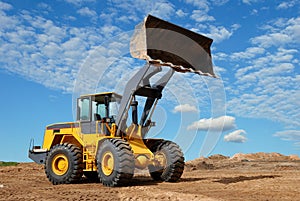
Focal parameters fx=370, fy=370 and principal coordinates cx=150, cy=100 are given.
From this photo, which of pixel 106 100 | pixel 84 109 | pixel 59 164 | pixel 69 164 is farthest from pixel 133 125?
pixel 59 164

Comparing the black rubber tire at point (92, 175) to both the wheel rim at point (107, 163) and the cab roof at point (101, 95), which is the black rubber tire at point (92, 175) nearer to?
the wheel rim at point (107, 163)

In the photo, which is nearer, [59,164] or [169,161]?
[169,161]

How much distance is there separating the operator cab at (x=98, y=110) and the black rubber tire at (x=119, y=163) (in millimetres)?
1264

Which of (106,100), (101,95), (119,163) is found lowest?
(119,163)

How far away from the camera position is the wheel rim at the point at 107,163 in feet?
33.6

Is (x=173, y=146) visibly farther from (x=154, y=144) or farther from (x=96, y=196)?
(x=96, y=196)

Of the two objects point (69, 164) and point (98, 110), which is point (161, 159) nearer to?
point (98, 110)

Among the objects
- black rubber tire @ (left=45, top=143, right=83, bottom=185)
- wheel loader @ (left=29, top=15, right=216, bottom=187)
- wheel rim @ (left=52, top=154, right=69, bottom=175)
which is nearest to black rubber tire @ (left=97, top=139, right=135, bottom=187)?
wheel loader @ (left=29, top=15, right=216, bottom=187)

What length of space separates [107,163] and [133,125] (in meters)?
1.52

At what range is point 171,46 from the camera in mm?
10758

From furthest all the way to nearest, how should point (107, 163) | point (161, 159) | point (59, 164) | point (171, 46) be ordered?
point (59, 164) → point (161, 159) → point (171, 46) → point (107, 163)

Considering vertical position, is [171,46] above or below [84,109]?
above

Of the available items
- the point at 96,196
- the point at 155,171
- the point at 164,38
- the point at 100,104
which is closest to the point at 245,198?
the point at 96,196

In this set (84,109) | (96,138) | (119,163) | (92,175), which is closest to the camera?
(119,163)
